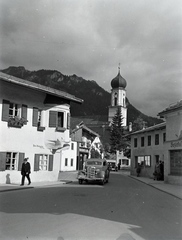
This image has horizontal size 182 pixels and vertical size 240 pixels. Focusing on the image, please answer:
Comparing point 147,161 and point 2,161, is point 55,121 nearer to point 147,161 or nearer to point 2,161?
point 2,161

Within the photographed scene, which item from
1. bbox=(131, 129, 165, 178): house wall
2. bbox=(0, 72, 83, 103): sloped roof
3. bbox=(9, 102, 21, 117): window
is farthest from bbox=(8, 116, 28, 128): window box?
bbox=(131, 129, 165, 178): house wall

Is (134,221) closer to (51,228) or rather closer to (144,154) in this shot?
(51,228)

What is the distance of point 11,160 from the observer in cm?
1966

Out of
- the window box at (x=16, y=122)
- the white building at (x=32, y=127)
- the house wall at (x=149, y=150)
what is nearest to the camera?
the white building at (x=32, y=127)

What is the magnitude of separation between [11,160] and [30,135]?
233 cm

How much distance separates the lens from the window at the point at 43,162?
21594 mm

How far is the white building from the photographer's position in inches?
755

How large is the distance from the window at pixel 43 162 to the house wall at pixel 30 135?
22 centimetres

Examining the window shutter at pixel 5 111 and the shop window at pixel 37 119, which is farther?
the shop window at pixel 37 119

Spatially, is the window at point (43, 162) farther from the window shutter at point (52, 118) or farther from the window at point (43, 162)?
the window shutter at point (52, 118)

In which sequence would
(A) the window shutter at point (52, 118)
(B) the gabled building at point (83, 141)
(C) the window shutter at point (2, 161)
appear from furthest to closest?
1. (B) the gabled building at point (83, 141)
2. (A) the window shutter at point (52, 118)
3. (C) the window shutter at point (2, 161)

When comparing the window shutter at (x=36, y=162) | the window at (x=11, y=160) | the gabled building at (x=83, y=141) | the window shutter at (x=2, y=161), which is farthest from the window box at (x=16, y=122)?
the gabled building at (x=83, y=141)

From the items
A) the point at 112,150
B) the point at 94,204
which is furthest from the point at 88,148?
the point at 94,204

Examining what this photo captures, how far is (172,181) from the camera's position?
23203 millimetres
